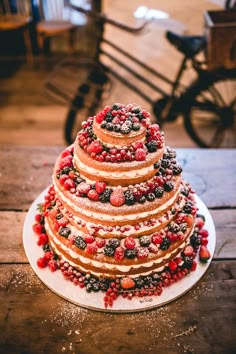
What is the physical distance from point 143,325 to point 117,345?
0.41 ft

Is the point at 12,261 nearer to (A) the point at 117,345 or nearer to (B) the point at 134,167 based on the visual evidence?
(A) the point at 117,345

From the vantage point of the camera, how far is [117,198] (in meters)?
1.45

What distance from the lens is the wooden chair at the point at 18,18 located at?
473cm

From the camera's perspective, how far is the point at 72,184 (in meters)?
1.55

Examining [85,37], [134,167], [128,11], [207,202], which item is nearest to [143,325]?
[134,167]

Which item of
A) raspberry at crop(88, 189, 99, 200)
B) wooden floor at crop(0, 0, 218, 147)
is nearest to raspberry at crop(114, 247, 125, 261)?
raspberry at crop(88, 189, 99, 200)

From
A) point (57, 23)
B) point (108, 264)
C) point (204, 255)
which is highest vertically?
point (57, 23)

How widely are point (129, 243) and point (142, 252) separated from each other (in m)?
0.06

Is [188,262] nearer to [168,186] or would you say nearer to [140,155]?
[168,186]

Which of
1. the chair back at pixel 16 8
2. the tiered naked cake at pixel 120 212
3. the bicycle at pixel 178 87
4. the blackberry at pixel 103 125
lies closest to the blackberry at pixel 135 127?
the tiered naked cake at pixel 120 212

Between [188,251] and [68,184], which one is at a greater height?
[68,184]

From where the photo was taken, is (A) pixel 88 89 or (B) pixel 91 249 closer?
(B) pixel 91 249

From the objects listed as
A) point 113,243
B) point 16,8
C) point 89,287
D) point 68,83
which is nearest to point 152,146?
point 113,243

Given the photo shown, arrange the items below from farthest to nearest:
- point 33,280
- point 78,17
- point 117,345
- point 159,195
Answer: point 78,17
point 33,280
point 159,195
point 117,345
